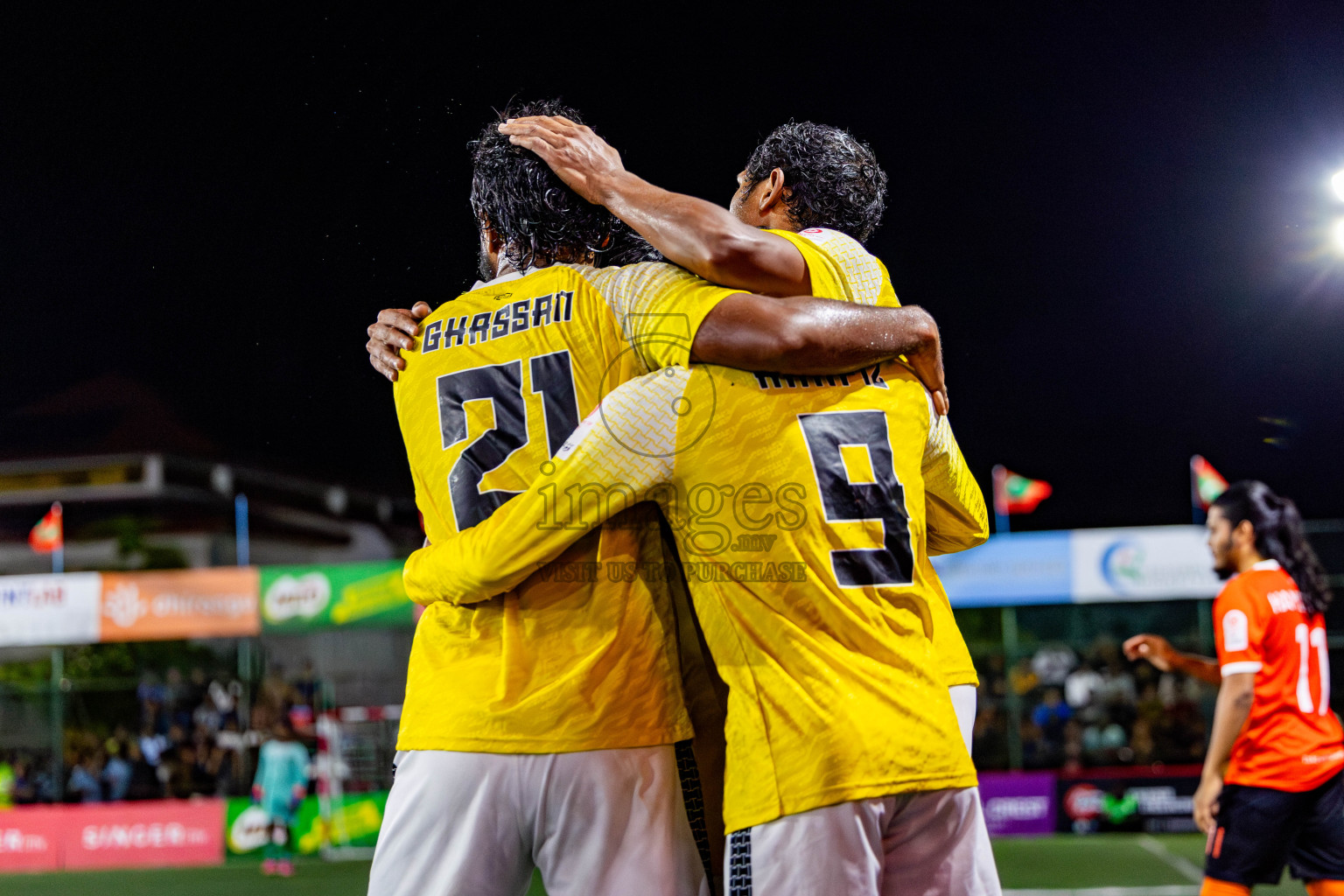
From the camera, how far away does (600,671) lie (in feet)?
7.01

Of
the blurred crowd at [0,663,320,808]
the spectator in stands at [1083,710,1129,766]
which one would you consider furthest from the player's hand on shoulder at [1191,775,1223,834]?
the blurred crowd at [0,663,320,808]

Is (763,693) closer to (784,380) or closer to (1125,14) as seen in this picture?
(784,380)

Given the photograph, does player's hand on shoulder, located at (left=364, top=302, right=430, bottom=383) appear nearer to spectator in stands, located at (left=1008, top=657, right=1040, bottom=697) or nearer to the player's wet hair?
the player's wet hair

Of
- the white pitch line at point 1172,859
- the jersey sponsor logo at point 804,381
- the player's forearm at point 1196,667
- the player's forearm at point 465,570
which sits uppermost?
the jersey sponsor logo at point 804,381

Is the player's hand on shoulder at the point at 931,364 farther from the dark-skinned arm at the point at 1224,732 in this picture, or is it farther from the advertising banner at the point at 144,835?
A: the advertising banner at the point at 144,835

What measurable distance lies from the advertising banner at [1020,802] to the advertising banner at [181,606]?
9.79m

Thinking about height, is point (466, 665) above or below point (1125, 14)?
below

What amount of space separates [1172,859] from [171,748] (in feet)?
42.5

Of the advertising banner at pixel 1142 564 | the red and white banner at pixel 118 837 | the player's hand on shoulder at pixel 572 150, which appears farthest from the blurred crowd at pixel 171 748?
the player's hand on shoulder at pixel 572 150

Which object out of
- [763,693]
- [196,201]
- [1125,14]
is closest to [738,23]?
[1125,14]

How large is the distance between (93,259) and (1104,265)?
386 inches

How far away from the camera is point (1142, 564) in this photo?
1453 centimetres

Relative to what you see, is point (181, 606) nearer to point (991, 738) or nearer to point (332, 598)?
point (332, 598)

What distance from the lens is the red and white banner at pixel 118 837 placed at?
13344 mm
